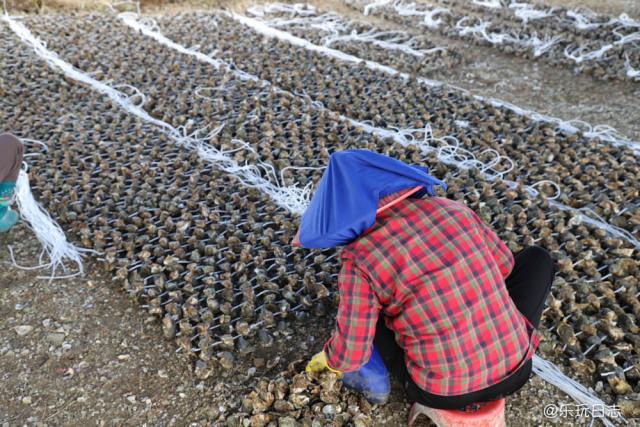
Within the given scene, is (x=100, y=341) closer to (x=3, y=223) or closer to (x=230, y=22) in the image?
(x=3, y=223)

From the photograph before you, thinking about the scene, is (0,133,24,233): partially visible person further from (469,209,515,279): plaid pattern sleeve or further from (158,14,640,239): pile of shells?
(469,209,515,279): plaid pattern sleeve

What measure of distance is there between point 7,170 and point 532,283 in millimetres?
2213

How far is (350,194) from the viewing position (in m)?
1.19

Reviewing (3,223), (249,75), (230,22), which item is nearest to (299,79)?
(249,75)

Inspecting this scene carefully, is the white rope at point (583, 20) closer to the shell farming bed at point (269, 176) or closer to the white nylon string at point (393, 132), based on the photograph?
the shell farming bed at point (269, 176)

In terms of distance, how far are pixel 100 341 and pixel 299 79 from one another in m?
2.52

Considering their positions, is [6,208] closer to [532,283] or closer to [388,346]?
[388,346]

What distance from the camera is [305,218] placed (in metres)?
1.31

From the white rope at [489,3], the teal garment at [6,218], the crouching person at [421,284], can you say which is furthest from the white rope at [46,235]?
the white rope at [489,3]

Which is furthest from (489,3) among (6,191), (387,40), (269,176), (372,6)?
(6,191)

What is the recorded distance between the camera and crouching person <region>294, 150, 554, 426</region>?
1230mm

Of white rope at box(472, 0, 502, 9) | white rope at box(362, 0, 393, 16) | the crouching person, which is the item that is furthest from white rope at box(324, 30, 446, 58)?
the crouching person

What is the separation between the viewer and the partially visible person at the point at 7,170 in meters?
2.35

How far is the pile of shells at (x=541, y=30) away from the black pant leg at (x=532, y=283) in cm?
319
